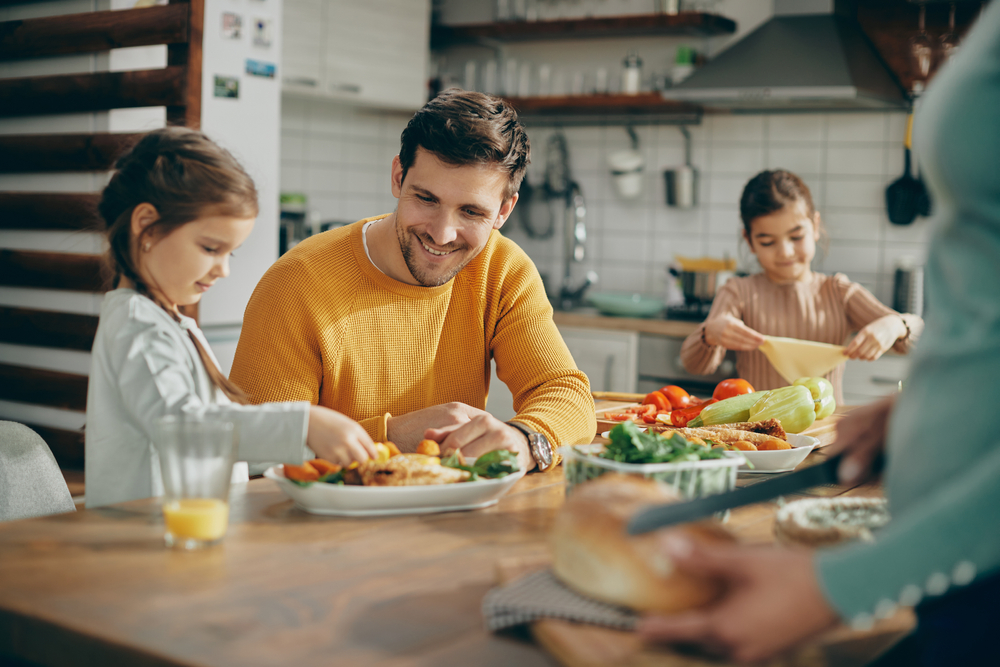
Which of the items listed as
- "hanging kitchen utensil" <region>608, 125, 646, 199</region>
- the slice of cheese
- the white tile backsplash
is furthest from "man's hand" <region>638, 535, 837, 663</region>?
"hanging kitchen utensil" <region>608, 125, 646, 199</region>

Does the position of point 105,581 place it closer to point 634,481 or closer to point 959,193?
point 634,481

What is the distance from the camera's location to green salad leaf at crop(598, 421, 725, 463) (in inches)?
37.6

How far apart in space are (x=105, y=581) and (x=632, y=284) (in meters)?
3.63


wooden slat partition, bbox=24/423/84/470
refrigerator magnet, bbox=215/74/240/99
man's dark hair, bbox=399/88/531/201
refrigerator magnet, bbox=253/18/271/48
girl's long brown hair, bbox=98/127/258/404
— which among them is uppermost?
refrigerator magnet, bbox=253/18/271/48

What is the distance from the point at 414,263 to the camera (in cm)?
160

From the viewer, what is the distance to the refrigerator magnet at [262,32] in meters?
2.99

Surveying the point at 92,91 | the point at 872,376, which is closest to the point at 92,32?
the point at 92,91

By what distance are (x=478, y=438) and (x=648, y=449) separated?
0.33 metres

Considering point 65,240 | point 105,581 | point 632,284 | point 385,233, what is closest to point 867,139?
point 632,284

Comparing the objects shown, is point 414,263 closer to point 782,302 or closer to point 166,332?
point 166,332

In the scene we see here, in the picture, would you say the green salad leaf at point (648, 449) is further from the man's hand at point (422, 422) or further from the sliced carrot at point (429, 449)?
the man's hand at point (422, 422)

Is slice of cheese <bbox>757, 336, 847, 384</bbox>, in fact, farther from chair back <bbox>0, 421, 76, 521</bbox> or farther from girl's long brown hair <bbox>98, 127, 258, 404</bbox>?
chair back <bbox>0, 421, 76, 521</bbox>

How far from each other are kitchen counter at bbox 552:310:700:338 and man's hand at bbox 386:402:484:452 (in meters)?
1.97

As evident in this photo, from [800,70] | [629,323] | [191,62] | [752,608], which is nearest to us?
[752,608]
